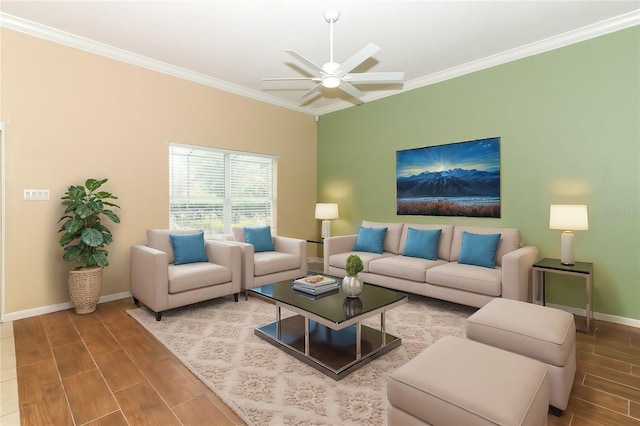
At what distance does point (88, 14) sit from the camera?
328 cm

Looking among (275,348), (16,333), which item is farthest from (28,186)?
(275,348)

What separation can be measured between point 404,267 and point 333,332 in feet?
4.80

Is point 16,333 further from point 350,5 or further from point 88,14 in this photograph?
point 350,5

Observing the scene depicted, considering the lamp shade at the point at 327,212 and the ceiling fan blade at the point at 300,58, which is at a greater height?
the ceiling fan blade at the point at 300,58

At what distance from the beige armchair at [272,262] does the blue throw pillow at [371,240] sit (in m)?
0.88

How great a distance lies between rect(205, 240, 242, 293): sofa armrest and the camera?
3943 millimetres

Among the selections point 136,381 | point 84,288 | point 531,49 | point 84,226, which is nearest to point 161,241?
point 84,226

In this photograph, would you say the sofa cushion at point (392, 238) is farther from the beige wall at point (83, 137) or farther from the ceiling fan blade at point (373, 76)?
the beige wall at point (83, 137)

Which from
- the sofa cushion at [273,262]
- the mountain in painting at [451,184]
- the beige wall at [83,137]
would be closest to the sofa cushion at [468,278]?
the mountain in painting at [451,184]

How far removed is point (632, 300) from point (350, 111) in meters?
4.67

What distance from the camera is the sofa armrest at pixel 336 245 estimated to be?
192 inches

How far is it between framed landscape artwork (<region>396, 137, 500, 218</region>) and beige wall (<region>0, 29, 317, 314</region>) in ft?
9.30

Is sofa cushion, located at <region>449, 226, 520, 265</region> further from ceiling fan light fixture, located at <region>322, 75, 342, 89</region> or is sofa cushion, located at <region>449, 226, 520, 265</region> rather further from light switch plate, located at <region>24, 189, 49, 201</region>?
light switch plate, located at <region>24, 189, 49, 201</region>

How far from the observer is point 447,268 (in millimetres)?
3725
